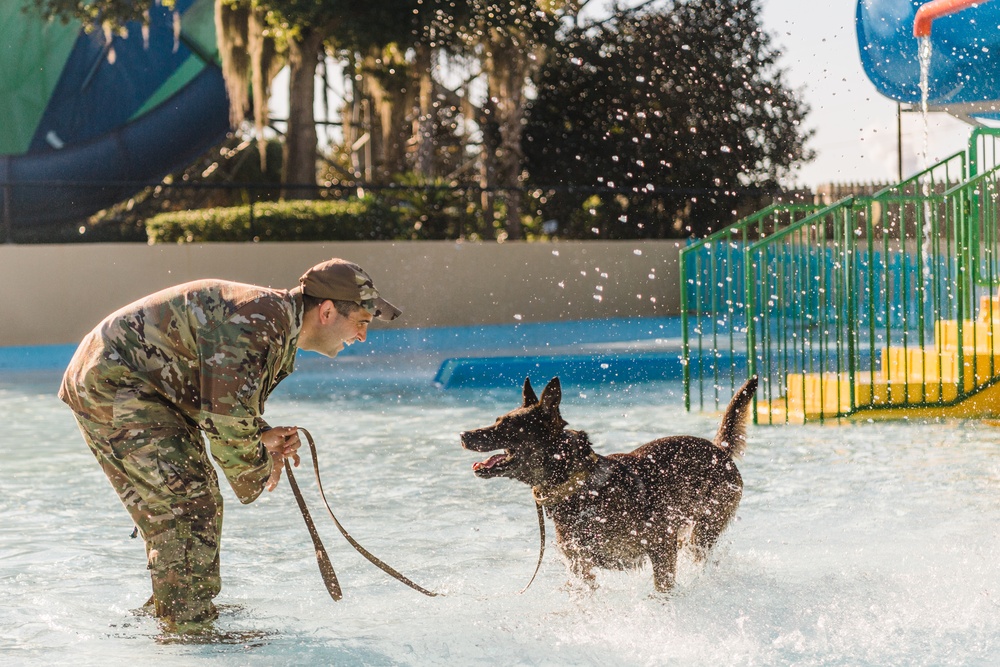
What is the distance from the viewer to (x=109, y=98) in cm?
2078

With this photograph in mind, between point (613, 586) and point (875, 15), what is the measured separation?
6.72 meters

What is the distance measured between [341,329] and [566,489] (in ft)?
3.26

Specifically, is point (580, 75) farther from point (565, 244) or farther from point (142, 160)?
point (142, 160)

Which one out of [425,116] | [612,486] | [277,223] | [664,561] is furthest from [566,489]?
[425,116]

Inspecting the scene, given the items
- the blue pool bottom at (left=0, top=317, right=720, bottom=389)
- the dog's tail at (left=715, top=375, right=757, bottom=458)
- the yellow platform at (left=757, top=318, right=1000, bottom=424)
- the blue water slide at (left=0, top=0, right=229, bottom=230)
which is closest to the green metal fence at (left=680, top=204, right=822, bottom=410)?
the blue pool bottom at (left=0, top=317, right=720, bottom=389)

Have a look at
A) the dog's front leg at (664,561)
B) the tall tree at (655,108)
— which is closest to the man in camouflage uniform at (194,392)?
the dog's front leg at (664,561)

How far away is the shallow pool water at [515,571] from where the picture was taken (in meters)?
3.74

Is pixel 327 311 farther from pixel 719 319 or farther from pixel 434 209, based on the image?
pixel 434 209

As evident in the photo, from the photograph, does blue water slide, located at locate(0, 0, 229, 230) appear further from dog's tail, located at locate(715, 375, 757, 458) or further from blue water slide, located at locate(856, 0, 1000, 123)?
dog's tail, located at locate(715, 375, 757, 458)

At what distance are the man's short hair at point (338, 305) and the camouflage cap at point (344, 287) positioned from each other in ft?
0.04

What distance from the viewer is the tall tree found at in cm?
2009

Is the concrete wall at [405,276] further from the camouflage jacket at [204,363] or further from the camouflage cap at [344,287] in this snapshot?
the camouflage cap at [344,287]

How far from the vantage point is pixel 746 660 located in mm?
3564

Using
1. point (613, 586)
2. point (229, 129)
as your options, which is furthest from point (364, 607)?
point (229, 129)
